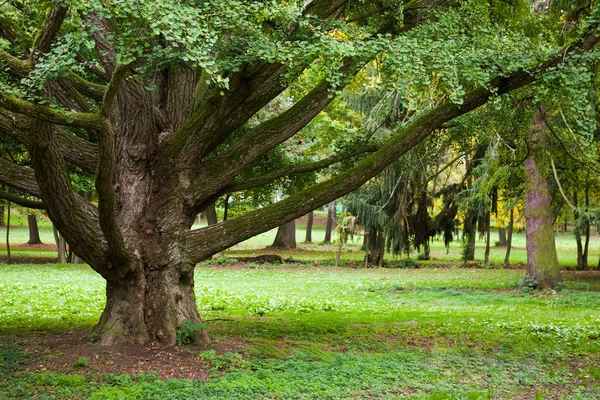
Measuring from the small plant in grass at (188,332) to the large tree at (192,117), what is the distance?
0.10 meters

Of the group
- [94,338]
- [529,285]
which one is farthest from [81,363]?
[529,285]

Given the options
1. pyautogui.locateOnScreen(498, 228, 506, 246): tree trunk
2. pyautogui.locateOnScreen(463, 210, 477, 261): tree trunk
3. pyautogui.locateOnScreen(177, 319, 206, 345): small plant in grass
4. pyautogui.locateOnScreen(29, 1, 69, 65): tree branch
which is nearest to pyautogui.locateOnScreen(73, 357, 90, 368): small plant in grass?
pyautogui.locateOnScreen(177, 319, 206, 345): small plant in grass

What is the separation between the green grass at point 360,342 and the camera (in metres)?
7.28

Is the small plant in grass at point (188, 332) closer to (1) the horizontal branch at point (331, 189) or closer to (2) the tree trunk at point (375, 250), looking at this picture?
(1) the horizontal branch at point (331, 189)

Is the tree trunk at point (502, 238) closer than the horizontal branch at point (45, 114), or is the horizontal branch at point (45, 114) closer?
the horizontal branch at point (45, 114)

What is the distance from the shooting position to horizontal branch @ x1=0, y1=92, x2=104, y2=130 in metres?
5.85

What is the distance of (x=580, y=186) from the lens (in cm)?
2166

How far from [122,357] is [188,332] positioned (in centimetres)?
94

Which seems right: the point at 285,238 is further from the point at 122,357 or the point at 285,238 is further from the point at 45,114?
the point at 45,114

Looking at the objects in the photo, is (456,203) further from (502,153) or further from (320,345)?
(320,345)

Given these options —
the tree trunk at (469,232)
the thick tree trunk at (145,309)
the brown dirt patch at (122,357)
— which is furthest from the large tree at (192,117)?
the tree trunk at (469,232)

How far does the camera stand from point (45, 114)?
606cm

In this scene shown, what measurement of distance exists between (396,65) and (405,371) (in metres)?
3.83

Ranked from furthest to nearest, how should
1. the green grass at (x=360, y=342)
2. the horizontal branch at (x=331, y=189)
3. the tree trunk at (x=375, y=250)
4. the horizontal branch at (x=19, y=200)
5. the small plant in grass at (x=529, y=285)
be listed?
the tree trunk at (x=375, y=250), the small plant in grass at (x=529, y=285), the horizontal branch at (x=331, y=189), the horizontal branch at (x=19, y=200), the green grass at (x=360, y=342)
